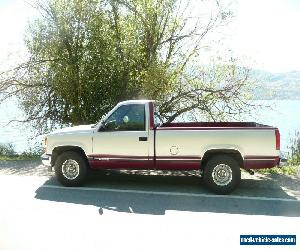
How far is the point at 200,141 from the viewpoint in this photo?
864 centimetres

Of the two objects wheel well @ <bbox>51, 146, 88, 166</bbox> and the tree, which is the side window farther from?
the tree

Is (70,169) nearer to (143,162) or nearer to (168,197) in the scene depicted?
(143,162)

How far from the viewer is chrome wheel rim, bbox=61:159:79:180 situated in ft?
30.7

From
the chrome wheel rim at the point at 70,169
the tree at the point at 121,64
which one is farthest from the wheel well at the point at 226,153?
the tree at the point at 121,64

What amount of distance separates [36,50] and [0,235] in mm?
11153

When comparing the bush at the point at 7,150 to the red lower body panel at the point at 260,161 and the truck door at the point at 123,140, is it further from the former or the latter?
the red lower body panel at the point at 260,161

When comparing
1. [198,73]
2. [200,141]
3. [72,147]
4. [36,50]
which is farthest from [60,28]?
[200,141]

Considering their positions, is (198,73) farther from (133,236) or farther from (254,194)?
(133,236)

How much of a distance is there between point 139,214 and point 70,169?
2651mm

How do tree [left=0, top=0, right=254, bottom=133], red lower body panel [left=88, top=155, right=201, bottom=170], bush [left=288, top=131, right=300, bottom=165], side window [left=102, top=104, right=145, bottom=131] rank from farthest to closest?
1. tree [left=0, top=0, right=254, bottom=133]
2. bush [left=288, top=131, right=300, bottom=165]
3. side window [left=102, top=104, right=145, bottom=131]
4. red lower body panel [left=88, top=155, right=201, bottom=170]

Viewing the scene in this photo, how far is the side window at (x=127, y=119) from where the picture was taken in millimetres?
9078

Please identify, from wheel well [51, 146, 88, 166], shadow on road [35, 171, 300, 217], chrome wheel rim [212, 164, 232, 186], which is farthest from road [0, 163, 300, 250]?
wheel well [51, 146, 88, 166]

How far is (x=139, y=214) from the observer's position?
7.33 meters

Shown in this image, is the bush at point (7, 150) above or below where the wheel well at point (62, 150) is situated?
below
